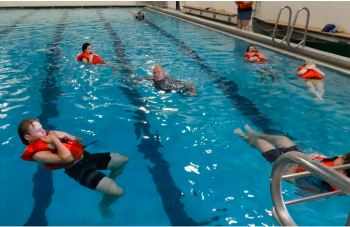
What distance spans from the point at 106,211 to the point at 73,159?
581mm

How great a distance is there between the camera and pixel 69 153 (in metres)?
2.29

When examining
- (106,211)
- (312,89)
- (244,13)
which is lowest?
(106,211)

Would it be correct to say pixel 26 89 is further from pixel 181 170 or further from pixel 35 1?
pixel 35 1

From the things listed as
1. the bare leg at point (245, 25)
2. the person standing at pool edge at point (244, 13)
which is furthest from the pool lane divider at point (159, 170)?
the bare leg at point (245, 25)

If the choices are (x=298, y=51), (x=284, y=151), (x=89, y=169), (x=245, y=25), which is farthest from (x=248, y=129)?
(x=245, y=25)

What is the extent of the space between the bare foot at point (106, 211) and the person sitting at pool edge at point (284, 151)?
146 centimetres

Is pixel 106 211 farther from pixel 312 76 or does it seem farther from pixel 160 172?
pixel 312 76

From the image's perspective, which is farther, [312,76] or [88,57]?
[88,57]

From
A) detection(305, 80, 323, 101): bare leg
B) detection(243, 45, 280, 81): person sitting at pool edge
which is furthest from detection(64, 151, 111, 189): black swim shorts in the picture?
detection(243, 45, 280, 81): person sitting at pool edge

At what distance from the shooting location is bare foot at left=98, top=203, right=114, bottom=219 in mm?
2019

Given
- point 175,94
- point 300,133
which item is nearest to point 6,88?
point 175,94

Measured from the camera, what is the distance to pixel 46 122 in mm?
3346

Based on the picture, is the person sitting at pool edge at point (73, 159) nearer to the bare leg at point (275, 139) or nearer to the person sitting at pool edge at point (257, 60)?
the bare leg at point (275, 139)

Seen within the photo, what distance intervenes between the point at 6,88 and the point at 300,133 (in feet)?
14.7
